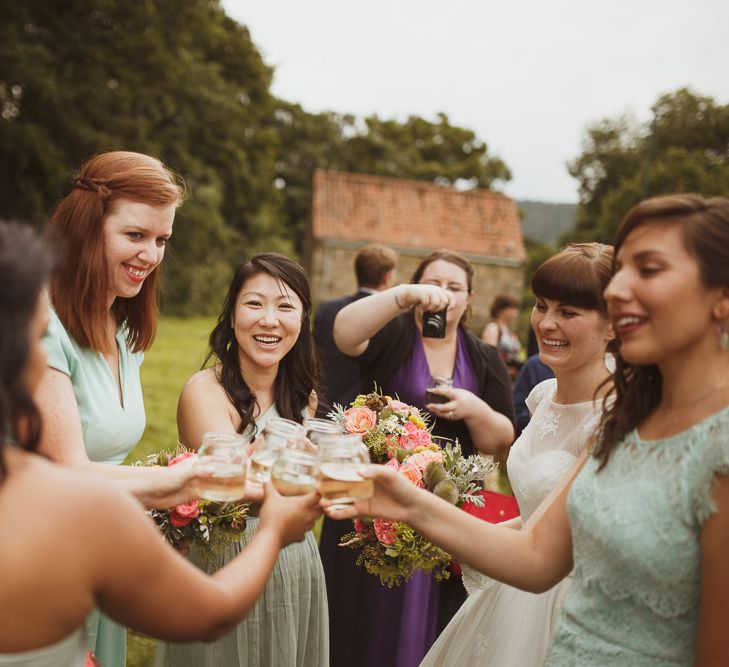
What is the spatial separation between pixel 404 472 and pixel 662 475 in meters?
1.03

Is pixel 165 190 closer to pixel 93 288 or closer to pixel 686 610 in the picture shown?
pixel 93 288

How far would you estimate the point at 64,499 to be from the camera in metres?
1.31

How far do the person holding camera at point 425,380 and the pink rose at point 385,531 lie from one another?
113cm

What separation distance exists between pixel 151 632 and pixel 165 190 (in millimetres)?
1895

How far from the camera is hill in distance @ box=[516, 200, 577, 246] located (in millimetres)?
63906

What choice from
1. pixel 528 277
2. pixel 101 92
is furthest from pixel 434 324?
pixel 528 277

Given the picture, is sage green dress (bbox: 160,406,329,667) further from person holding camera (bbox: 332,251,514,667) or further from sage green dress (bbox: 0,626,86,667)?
sage green dress (bbox: 0,626,86,667)

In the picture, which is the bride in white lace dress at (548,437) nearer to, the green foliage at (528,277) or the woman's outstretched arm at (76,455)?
the woman's outstretched arm at (76,455)

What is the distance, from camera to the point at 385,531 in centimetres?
248

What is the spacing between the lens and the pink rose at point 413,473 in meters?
2.55

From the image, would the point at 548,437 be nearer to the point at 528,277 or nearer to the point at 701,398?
the point at 701,398

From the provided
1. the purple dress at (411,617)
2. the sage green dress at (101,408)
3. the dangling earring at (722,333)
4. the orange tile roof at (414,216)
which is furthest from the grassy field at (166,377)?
the orange tile roof at (414,216)

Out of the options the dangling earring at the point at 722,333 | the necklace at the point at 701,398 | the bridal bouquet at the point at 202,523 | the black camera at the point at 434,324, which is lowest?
the bridal bouquet at the point at 202,523

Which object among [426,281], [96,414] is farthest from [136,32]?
[96,414]
